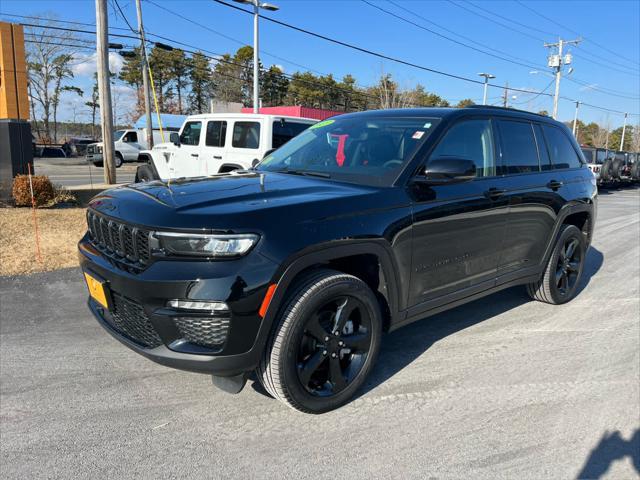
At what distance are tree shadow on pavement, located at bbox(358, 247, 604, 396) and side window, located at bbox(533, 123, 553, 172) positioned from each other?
147 centimetres

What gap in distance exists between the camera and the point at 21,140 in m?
9.90

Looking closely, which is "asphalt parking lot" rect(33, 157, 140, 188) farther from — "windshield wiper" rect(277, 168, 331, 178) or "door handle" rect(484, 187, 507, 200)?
"door handle" rect(484, 187, 507, 200)

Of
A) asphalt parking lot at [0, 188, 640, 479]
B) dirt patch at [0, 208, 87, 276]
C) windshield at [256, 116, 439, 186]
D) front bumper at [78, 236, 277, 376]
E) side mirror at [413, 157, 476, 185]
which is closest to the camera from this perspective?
front bumper at [78, 236, 277, 376]

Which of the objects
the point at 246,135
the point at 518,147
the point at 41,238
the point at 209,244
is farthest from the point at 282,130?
the point at 209,244

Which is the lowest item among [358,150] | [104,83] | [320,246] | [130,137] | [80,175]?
[80,175]

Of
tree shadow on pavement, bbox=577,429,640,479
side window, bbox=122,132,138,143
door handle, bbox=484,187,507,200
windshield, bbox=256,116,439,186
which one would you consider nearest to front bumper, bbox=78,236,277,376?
windshield, bbox=256,116,439,186

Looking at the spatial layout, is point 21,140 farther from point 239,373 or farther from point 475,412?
point 475,412

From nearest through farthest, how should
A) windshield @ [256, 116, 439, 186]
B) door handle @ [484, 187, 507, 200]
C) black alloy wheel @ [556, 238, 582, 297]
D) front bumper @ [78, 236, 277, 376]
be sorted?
front bumper @ [78, 236, 277, 376] < windshield @ [256, 116, 439, 186] < door handle @ [484, 187, 507, 200] < black alloy wheel @ [556, 238, 582, 297]

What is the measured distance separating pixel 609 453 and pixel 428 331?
1771mm

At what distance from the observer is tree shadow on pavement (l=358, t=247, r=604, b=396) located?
3560mm

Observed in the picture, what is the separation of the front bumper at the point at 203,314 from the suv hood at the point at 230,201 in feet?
0.75

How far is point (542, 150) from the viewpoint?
15.3 feet

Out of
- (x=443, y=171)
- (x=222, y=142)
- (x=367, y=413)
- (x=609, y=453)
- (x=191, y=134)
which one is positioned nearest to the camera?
(x=609, y=453)

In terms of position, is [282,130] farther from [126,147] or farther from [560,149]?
[126,147]
